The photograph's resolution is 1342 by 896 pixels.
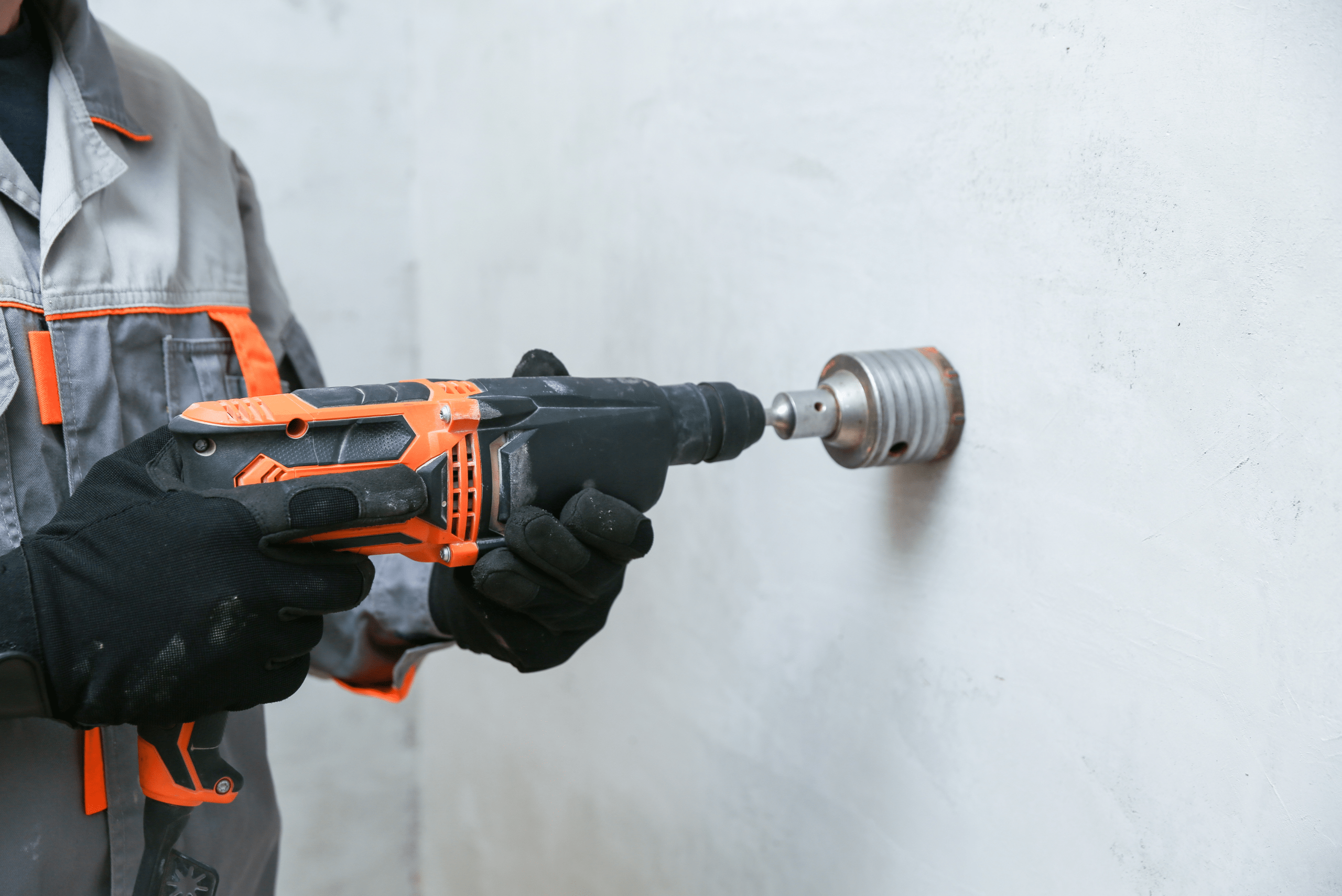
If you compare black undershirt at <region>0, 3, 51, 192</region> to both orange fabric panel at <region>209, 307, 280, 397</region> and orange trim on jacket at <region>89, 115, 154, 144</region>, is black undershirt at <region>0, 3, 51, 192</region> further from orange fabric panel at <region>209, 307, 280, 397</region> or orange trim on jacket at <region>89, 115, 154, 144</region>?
orange fabric panel at <region>209, 307, 280, 397</region>

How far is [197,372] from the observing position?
0.80 m

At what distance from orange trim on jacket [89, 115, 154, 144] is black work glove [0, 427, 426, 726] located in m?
0.33

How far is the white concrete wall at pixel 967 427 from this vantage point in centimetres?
50

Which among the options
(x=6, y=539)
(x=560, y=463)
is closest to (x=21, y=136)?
(x=6, y=539)

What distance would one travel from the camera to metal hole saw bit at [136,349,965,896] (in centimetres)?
59

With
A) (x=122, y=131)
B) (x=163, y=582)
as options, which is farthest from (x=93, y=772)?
(x=122, y=131)

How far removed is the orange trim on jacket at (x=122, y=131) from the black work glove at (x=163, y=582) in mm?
334

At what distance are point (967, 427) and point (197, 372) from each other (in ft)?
2.07

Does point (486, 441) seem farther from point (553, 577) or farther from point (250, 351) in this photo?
point (250, 351)

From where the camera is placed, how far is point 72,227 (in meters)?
0.71

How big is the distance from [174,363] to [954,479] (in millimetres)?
636

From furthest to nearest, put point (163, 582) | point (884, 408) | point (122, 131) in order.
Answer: point (122, 131)
point (884, 408)
point (163, 582)

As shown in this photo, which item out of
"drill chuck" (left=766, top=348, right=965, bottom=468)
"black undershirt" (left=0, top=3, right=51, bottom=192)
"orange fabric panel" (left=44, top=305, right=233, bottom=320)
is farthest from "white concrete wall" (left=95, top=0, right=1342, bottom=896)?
"black undershirt" (left=0, top=3, right=51, bottom=192)

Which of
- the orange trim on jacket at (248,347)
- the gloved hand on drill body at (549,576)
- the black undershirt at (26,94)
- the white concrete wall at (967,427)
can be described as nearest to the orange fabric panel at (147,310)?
the orange trim on jacket at (248,347)
